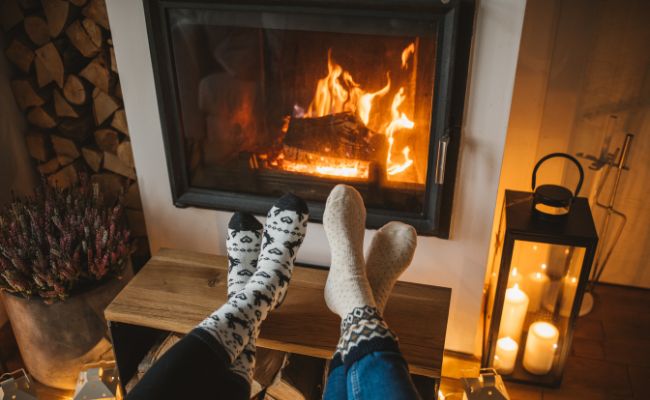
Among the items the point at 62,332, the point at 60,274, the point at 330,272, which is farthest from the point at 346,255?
the point at 62,332

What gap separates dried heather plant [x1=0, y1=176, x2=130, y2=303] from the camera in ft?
4.63

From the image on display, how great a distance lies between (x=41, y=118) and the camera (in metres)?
1.76

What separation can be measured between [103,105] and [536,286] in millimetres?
1377

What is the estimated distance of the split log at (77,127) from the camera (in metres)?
1.77

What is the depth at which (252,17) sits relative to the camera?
4.57ft

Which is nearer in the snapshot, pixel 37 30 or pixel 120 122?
pixel 37 30

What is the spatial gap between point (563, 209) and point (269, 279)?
2.38 feet

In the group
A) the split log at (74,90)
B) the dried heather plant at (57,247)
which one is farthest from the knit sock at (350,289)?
the split log at (74,90)

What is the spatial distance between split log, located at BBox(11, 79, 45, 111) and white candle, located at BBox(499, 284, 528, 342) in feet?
4.88

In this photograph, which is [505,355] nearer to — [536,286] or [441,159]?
[536,286]

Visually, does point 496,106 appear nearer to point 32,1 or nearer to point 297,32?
point 297,32

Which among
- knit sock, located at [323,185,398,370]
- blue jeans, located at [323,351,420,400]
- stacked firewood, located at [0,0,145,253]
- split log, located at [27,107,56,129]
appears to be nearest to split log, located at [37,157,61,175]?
stacked firewood, located at [0,0,145,253]

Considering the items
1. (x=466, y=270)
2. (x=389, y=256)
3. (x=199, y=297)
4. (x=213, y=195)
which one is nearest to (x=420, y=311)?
(x=389, y=256)

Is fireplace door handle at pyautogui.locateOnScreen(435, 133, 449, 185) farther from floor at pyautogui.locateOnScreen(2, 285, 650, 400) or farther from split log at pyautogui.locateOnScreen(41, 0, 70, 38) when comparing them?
split log at pyautogui.locateOnScreen(41, 0, 70, 38)
